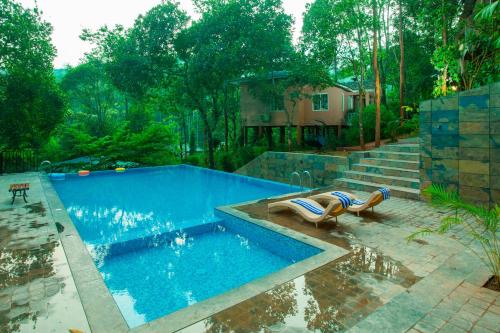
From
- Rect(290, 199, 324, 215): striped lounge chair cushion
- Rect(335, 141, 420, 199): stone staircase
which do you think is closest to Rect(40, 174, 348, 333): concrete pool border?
Rect(290, 199, 324, 215): striped lounge chair cushion

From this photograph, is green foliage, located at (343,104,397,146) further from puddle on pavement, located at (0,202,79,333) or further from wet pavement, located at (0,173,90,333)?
puddle on pavement, located at (0,202,79,333)

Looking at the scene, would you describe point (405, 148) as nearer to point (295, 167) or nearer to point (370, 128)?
point (295, 167)

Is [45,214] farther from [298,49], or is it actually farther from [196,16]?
[196,16]

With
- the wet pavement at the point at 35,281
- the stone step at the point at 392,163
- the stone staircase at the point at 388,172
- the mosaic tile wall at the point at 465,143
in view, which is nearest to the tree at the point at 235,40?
the stone staircase at the point at 388,172

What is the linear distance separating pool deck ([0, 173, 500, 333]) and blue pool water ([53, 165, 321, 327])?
0.79 m

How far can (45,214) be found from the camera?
8.61m

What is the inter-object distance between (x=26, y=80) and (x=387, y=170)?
17667mm

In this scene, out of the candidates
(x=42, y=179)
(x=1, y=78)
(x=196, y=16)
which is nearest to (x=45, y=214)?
(x=42, y=179)

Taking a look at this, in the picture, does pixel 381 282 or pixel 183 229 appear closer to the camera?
pixel 381 282

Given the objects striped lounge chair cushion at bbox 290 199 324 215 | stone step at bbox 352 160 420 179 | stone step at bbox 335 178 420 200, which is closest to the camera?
striped lounge chair cushion at bbox 290 199 324 215

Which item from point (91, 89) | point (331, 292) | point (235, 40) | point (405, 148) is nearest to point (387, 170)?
point (405, 148)

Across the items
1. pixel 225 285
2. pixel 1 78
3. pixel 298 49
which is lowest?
pixel 225 285

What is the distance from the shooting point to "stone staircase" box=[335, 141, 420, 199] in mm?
10083

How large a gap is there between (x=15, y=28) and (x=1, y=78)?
2.78 m
